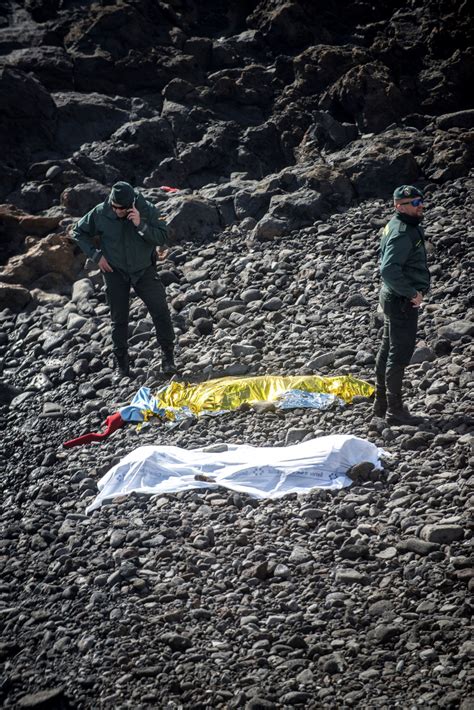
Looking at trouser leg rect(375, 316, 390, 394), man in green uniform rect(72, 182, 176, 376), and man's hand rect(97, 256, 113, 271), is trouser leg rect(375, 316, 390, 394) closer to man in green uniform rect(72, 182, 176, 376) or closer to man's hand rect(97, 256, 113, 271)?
man in green uniform rect(72, 182, 176, 376)

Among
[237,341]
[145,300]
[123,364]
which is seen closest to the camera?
[145,300]

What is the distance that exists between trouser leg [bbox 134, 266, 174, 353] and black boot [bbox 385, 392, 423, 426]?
296 cm

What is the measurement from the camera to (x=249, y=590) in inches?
207

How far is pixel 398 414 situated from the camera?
6.96 metres

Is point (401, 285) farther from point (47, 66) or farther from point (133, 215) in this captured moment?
point (47, 66)

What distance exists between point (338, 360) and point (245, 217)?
5.37 m

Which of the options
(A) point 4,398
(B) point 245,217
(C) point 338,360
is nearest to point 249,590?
(C) point 338,360

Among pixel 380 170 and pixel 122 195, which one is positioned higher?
pixel 122 195

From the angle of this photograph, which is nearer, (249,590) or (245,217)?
(249,590)

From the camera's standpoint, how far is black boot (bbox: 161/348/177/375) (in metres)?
9.02

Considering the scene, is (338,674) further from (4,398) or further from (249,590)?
(4,398)

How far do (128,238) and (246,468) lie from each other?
326cm

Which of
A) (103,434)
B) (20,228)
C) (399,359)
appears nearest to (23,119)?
(20,228)

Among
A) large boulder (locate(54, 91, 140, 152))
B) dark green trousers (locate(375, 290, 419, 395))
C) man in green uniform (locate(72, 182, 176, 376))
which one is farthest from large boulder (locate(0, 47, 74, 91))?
dark green trousers (locate(375, 290, 419, 395))
